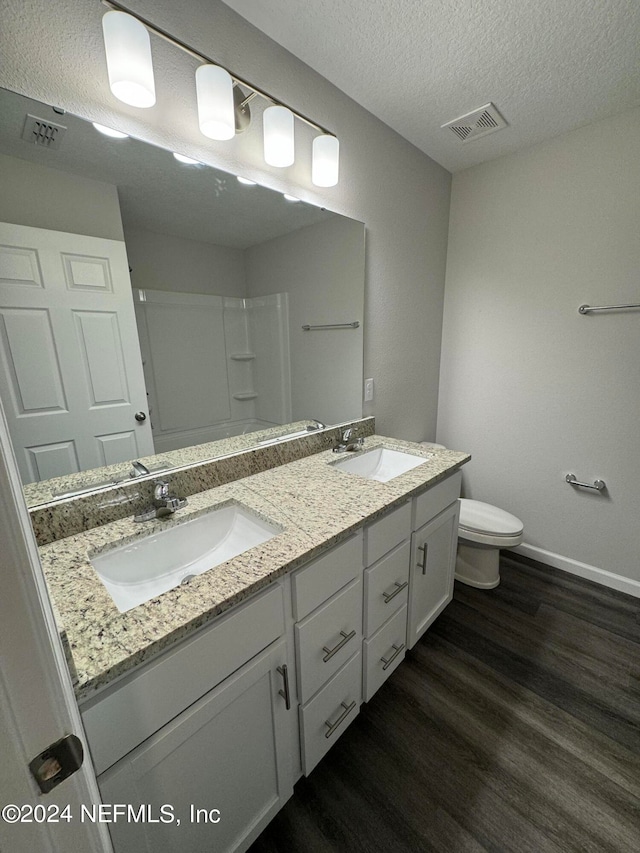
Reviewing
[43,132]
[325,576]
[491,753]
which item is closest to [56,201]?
[43,132]

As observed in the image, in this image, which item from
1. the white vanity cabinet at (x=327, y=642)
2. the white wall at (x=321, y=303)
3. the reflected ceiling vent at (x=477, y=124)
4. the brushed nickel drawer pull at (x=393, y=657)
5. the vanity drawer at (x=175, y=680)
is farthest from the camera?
the reflected ceiling vent at (x=477, y=124)

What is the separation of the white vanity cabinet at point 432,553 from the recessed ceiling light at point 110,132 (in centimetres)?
148

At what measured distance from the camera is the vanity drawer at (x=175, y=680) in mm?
584

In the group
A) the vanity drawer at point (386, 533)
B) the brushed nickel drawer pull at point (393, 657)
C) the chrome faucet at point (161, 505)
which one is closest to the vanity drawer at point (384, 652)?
the brushed nickel drawer pull at point (393, 657)

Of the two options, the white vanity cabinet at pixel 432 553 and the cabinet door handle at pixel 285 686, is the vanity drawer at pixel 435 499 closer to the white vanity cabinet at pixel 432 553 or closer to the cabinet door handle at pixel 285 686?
the white vanity cabinet at pixel 432 553

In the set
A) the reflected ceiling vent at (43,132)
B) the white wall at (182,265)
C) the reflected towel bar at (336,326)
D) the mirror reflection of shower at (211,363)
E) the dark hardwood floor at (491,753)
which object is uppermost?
the reflected ceiling vent at (43,132)

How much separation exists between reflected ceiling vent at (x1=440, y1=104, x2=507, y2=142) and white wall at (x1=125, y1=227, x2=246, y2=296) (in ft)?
4.37

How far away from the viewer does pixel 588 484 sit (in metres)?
1.96

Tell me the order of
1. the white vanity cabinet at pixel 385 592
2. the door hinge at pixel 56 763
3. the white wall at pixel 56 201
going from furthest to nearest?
1. the white vanity cabinet at pixel 385 592
2. the white wall at pixel 56 201
3. the door hinge at pixel 56 763

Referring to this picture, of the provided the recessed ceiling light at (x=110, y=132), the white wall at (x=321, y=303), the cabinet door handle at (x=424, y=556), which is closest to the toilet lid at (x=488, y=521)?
the cabinet door handle at (x=424, y=556)

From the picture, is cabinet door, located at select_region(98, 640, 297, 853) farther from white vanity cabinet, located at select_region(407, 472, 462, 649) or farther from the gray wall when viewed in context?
the gray wall

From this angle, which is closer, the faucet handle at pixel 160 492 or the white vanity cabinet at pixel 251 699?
the white vanity cabinet at pixel 251 699

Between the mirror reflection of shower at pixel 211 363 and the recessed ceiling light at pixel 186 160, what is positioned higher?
the recessed ceiling light at pixel 186 160

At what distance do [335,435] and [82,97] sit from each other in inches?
56.4
